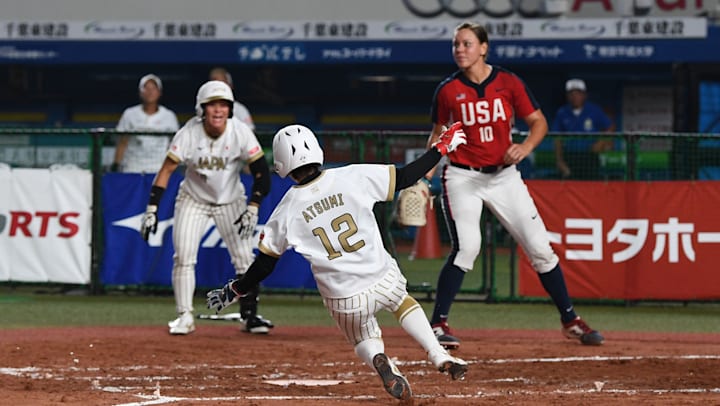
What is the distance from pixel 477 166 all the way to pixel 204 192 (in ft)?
7.08

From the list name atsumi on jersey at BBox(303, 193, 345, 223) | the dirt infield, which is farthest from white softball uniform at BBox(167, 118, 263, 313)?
name atsumi on jersey at BBox(303, 193, 345, 223)

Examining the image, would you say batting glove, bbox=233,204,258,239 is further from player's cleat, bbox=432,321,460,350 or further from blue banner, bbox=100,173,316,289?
blue banner, bbox=100,173,316,289

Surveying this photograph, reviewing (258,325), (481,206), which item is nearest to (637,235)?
(481,206)

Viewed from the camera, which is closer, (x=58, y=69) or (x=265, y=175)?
(x=265, y=175)

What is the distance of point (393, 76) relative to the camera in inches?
832

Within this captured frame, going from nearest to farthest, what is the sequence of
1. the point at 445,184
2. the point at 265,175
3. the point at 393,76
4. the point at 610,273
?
1. the point at 445,184
2. the point at 265,175
3. the point at 610,273
4. the point at 393,76

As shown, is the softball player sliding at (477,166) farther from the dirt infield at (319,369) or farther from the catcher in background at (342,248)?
the catcher in background at (342,248)

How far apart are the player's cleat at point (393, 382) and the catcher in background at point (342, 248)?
62 mm

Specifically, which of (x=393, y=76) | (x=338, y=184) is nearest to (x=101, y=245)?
(x=338, y=184)

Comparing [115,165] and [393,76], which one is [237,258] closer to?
[115,165]

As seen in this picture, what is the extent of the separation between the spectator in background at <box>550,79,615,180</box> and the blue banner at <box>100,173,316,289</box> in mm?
2719

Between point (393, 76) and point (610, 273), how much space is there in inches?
357

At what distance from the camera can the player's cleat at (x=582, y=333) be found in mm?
10047

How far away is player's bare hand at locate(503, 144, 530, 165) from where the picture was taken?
32.2 ft
